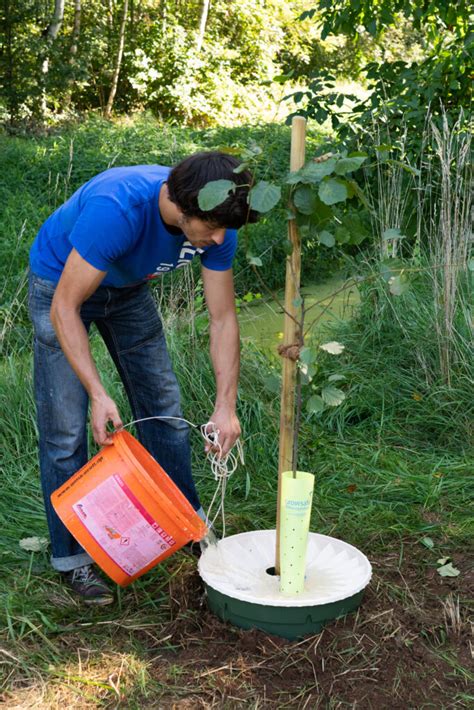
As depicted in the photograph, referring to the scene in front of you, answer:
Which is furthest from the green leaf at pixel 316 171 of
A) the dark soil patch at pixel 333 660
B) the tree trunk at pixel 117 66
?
the tree trunk at pixel 117 66

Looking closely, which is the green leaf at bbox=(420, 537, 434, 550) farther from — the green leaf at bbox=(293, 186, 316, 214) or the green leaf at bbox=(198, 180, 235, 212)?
the green leaf at bbox=(198, 180, 235, 212)

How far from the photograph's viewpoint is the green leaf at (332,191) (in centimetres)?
178

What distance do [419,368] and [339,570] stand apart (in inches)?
61.7

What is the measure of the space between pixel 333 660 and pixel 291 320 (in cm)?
84

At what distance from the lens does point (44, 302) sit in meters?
2.22

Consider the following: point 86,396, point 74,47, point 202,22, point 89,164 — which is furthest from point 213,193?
point 202,22

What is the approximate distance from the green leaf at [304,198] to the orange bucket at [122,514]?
712 mm

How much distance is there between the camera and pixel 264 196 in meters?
1.77

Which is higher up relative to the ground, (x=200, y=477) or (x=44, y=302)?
(x=44, y=302)

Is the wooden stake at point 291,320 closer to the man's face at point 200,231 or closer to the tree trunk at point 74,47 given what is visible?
the man's face at point 200,231

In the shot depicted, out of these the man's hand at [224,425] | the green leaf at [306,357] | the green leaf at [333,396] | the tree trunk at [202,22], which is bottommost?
the man's hand at [224,425]

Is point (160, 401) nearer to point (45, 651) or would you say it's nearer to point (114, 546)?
point (114, 546)

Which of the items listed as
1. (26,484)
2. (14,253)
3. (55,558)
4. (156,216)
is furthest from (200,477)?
(14,253)

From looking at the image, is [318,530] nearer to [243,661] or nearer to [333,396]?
[243,661]
